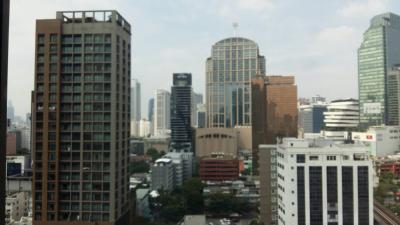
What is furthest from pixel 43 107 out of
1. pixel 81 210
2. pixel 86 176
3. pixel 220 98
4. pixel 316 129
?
pixel 316 129

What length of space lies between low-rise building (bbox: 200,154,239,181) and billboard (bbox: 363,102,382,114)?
28.9ft

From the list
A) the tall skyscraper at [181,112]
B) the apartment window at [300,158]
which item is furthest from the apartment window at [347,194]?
the tall skyscraper at [181,112]

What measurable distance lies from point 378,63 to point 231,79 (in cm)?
653

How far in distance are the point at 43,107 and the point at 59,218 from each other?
4.22 ft

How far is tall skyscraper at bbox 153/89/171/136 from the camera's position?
23453 mm

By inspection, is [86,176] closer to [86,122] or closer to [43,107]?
[86,122]

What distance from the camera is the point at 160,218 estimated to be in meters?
6.73

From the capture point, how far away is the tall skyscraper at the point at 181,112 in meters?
16.7

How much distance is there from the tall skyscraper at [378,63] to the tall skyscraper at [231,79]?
4826mm

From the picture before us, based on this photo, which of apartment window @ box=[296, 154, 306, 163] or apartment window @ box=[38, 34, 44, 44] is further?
apartment window @ box=[296, 154, 306, 163]

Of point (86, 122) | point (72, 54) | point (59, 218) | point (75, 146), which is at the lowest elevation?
point (59, 218)

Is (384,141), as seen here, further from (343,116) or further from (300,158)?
(300,158)

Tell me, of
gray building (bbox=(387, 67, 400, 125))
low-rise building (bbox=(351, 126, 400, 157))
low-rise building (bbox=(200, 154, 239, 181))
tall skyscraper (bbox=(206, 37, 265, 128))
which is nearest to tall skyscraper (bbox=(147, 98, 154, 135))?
tall skyscraper (bbox=(206, 37, 265, 128))

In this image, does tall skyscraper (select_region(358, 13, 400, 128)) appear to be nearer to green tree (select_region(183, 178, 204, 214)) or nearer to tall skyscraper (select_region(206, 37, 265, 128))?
tall skyscraper (select_region(206, 37, 265, 128))
